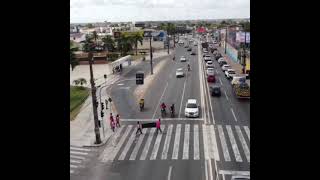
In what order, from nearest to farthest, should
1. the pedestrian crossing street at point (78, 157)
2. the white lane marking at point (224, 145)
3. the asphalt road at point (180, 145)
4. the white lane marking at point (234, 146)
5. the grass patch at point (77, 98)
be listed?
Answer: the asphalt road at point (180, 145) < the pedestrian crossing street at point (78, 157) < the white lane marking at point (234, 146) < the white lane marking at point (224, 145) < the grass patch at point (77, 98)

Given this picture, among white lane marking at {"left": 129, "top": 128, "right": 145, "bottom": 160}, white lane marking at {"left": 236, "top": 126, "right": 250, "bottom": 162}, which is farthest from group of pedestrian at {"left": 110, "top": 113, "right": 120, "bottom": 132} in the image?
white lane marking at {"left": 236, "top": 126, "right": 250, "bottom": 162}

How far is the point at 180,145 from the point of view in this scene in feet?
78.1

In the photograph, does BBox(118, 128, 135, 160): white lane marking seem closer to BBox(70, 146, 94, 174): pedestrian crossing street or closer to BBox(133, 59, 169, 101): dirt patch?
BBox(70, 146, 94, 174): pedestrian crossing street

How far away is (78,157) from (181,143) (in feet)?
18.9

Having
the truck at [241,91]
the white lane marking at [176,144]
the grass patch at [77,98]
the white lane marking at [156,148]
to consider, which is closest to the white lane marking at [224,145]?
the white lane marking at [176,144]

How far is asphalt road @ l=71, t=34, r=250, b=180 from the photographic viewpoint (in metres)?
19.7

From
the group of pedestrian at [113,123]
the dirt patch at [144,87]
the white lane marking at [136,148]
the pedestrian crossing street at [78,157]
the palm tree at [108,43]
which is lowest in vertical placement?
the pedestrian crossing street at [78,157]

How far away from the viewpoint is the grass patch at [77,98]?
115ft

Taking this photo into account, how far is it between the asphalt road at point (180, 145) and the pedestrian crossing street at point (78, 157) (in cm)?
52

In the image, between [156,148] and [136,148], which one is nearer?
[156,148]

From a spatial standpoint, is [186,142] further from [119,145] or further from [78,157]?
[78,157]

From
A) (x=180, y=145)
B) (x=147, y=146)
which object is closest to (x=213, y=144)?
(x=180, y=145)

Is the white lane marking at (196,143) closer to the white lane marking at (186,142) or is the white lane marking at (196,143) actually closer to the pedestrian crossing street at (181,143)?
the pedestrian crossing street at (181,143)

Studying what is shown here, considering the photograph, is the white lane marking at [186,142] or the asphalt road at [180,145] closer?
the asphalt road at [180,145]
